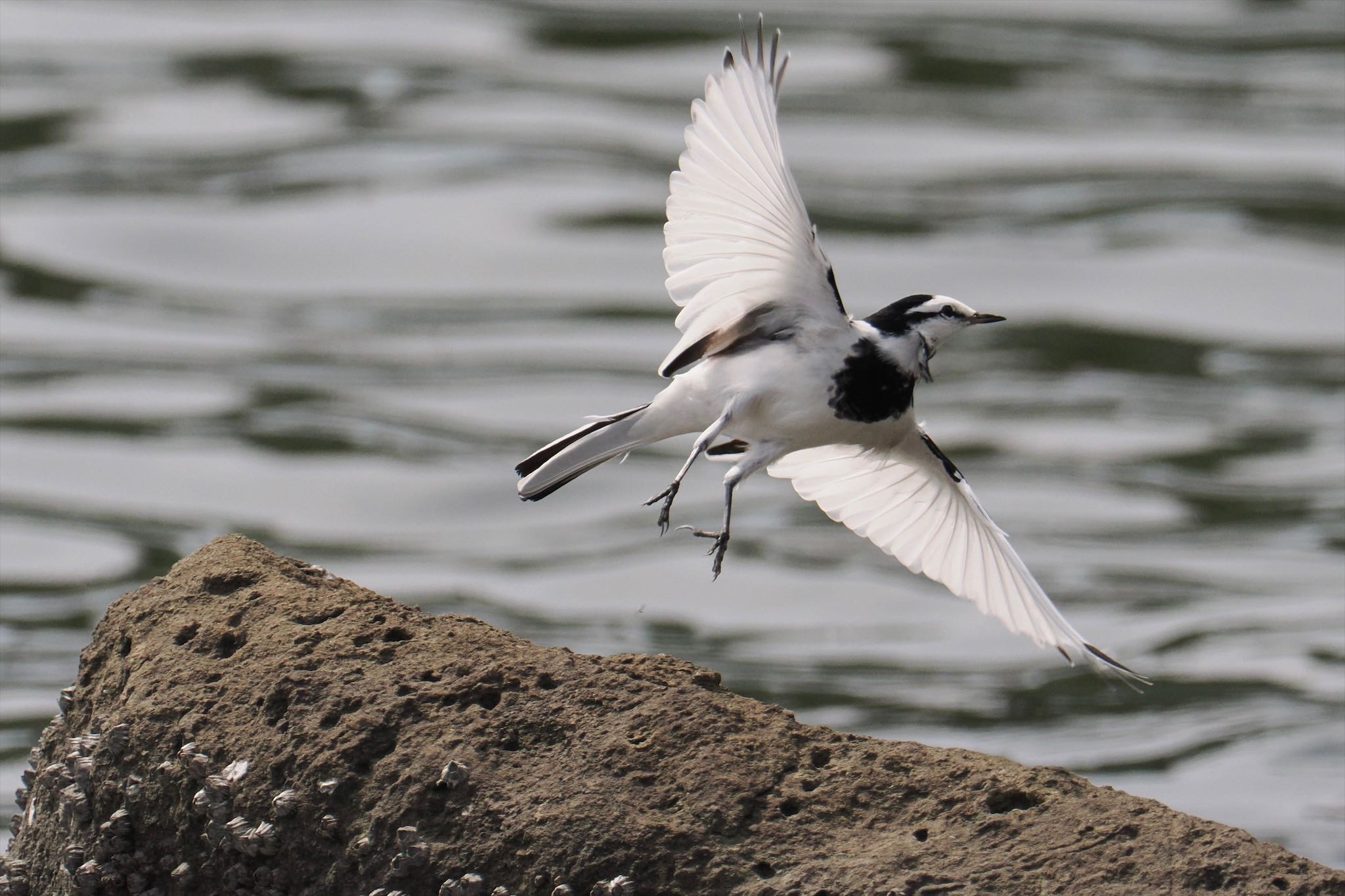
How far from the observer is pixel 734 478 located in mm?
7023

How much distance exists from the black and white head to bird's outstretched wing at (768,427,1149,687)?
430mm

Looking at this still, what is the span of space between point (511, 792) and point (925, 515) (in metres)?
2.73

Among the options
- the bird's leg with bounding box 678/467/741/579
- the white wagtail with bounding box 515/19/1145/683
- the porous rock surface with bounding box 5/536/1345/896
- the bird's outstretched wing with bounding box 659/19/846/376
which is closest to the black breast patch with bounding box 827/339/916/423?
the white wagtail with bounding box 515/19/1145/683

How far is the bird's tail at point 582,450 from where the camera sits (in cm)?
746

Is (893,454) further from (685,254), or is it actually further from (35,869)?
(35,869)

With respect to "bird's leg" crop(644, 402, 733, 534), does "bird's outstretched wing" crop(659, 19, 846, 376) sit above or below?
above

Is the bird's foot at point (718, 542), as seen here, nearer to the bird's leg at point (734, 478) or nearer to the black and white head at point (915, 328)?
the bird's leg at point (734, 478)

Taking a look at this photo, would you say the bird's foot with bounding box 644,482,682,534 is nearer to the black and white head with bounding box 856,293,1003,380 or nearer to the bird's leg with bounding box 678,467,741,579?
the bird's leg with bounding box 678,467,741,579

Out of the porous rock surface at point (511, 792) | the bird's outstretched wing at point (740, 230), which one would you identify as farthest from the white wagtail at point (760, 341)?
the porous rock surface at point (511, 792)

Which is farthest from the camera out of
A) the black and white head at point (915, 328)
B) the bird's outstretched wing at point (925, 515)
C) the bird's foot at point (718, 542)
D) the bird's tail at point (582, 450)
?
Answer: the bird's outstretched wing at point (925, 515)

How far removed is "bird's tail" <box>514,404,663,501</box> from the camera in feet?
24.5

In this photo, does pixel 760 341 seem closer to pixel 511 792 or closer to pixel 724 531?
pixel 724 531

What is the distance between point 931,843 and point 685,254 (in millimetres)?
2403

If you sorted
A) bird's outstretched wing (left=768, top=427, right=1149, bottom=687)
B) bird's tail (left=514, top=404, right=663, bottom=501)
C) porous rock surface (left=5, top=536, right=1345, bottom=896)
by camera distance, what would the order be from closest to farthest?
porous rock surface (left=5, top=536, right=1345, bottom=896)
bird's tail (left=514, top=404, right=663, bottom=501)
bird's outstretched wing (left=768, top=427, right=1149, bottom=687)
